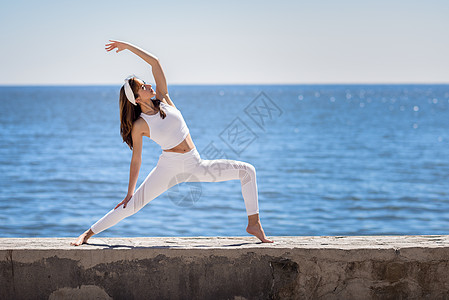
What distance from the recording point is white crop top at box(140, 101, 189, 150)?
14.3 feet

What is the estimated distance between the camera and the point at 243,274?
4.10 m

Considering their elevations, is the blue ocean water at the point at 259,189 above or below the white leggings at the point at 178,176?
above

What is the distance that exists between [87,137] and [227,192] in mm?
20038

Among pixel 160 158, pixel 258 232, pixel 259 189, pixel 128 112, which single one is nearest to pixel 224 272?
pixel 258 232

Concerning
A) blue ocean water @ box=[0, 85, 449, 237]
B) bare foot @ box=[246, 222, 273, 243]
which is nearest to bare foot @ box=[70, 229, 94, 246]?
bare foot @ box=[246, 222, 273, 243]

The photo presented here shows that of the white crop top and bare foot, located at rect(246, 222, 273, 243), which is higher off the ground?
the white crop top

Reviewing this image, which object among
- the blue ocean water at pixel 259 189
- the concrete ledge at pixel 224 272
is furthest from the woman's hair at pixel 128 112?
the blue ocean water at pixel 259 189

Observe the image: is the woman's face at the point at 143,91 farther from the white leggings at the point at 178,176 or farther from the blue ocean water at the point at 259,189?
the blue ocean water at the point at 259,189

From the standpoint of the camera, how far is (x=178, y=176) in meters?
4.42

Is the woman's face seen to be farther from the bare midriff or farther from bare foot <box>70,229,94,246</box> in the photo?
bare foot <box>70,229,94,246</box>

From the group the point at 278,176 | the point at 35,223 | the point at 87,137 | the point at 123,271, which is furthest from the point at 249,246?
the point at 87,137

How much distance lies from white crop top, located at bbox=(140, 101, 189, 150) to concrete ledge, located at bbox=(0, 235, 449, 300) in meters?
0.80

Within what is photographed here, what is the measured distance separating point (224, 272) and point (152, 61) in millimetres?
1711

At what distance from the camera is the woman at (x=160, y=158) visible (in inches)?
171
